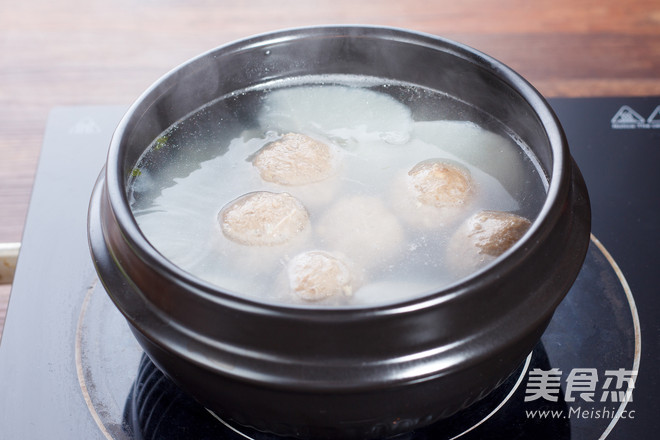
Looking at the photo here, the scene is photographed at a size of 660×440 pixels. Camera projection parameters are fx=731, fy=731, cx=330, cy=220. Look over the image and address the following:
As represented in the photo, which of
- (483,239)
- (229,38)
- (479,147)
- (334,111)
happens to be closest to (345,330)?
(483,239)

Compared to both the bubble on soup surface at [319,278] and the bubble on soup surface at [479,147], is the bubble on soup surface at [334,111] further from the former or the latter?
the bubble on soup surface at [319,278]

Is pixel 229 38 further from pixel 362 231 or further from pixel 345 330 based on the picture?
pixel 345 330

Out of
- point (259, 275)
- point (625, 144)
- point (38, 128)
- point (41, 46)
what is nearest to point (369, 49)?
point (259, 275)

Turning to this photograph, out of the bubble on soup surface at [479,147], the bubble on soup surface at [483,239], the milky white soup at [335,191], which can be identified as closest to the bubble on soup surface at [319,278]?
the milky white soup at [335,191]

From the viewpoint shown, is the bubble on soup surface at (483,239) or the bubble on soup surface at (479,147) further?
the bubble on soup surface at (479,147)

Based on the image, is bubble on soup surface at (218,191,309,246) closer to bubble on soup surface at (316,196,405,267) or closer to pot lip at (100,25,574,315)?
bubble on soup surface at (316,196,405,267)

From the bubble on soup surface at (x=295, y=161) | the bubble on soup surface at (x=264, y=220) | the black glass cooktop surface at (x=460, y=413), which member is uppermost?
the bubble on soup surface at (x=295, y=161)
